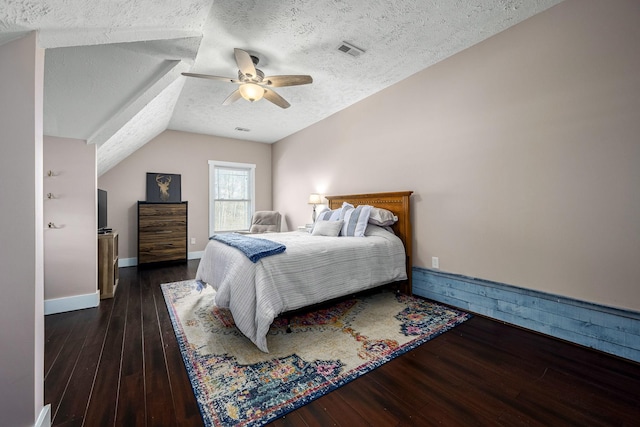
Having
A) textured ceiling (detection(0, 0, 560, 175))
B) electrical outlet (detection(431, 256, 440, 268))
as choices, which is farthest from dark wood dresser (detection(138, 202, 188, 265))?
electrical outlet (detection(431, 256, 440, 268))

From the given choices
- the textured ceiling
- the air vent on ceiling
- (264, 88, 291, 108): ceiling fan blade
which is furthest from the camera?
(264, 88, 291, 108): ceiling fan blade

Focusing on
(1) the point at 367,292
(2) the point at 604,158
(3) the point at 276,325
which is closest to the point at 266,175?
(1) the point at 367,292

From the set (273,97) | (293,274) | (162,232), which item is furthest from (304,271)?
(162,232)

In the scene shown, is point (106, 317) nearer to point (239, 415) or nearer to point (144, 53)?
point (239, 415)

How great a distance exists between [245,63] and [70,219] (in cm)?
240

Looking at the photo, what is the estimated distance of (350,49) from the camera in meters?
2.68

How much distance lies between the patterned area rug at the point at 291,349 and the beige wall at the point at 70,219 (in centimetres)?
98

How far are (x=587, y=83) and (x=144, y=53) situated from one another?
346 cm

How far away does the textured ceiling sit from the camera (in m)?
1.31

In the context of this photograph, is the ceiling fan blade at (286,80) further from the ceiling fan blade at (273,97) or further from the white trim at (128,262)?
the white trim at (128,262)

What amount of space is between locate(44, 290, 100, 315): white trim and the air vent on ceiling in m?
3.66

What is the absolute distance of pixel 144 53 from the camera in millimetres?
2096

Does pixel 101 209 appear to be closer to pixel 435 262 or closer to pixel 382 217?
pixel 382 217

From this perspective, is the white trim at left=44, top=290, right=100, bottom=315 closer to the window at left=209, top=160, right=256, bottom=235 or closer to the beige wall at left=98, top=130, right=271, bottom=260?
the beige wall at left=98, top=130, right=271, bottom=260
